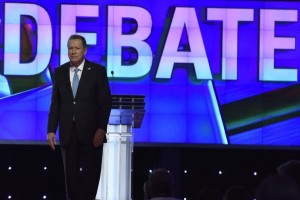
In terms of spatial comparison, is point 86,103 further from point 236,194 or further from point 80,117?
point 236,194

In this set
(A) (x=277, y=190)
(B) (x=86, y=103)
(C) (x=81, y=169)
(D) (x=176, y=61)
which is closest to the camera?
(A) (x=277, y=190)

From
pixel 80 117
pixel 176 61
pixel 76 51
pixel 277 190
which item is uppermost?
pixel 176 61

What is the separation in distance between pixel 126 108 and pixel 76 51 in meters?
2.20

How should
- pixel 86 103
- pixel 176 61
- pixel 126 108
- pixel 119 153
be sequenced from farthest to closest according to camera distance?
pixel 176 61 < pixel 119 153 < pixel 126 108 < pixel 86 103

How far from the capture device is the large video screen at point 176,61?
11031 millimetres

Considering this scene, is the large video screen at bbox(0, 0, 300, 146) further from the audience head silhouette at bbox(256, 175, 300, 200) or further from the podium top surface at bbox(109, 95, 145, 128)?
the audience head silhouette at bbox(256, 175, 300, 200)

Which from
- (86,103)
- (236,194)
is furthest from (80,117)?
(236,194)

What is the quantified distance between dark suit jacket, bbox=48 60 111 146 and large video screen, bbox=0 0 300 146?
19.9ft

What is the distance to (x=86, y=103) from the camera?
191 inches

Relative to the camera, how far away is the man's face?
15.5ft

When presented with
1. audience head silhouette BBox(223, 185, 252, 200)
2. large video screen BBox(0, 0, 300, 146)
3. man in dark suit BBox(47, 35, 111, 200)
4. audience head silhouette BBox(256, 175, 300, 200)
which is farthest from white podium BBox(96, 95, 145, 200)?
audience head silhouette BBox(256, 175, 300, 200)

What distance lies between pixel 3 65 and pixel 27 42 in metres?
0.44

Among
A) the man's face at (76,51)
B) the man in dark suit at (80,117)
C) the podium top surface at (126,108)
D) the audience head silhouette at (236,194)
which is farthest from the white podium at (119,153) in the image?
the audience head silhouette at (236,194)

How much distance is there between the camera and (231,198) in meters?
3.86
